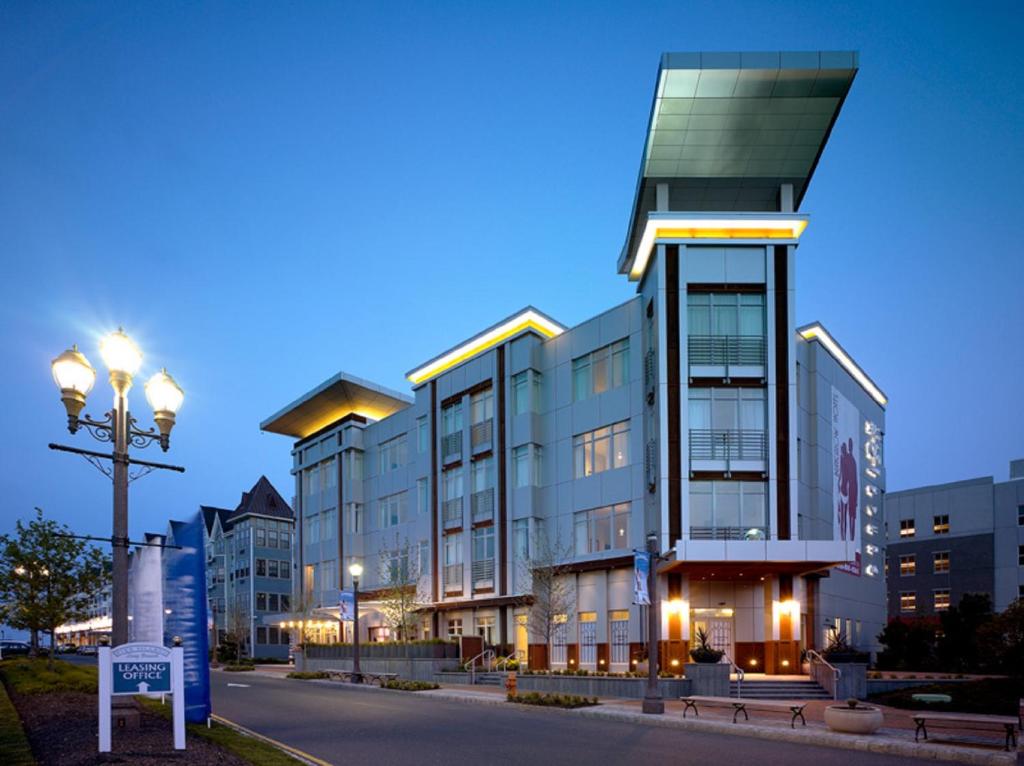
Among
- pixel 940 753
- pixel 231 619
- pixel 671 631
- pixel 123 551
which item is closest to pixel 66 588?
pixel 671 631

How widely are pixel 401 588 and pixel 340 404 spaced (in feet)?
58.9

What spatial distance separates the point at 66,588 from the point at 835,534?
33.2m

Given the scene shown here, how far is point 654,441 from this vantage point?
1377 inches

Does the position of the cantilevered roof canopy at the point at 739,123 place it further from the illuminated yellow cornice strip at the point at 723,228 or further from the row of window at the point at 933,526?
the row of window at the point at 933,526

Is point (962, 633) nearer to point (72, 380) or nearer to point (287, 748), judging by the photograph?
point (287, 748)

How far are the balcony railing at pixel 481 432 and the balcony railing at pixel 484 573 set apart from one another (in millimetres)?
5794

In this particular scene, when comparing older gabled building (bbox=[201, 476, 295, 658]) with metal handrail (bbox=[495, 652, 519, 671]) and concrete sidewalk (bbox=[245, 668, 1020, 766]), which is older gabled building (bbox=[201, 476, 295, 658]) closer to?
metal handrail (bbox=[495, 652, 519, 671])

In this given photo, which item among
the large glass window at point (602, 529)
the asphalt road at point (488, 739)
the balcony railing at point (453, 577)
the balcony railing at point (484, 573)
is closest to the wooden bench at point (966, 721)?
the asphalt road at point (488, 739)

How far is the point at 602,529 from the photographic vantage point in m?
38.8

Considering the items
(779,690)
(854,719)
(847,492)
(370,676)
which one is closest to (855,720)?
(854,719)

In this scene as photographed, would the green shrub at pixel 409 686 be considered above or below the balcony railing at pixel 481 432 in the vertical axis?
below

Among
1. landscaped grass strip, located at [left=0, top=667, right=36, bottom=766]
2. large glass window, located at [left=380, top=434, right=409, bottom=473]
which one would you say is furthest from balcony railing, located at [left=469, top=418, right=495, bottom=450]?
landscaped grass strip, located at [left=0, top=667, right=36, bottom=766]

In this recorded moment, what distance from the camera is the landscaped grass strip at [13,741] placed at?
39.8 feet

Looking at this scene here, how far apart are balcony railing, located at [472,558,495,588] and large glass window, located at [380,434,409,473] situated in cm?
1048
